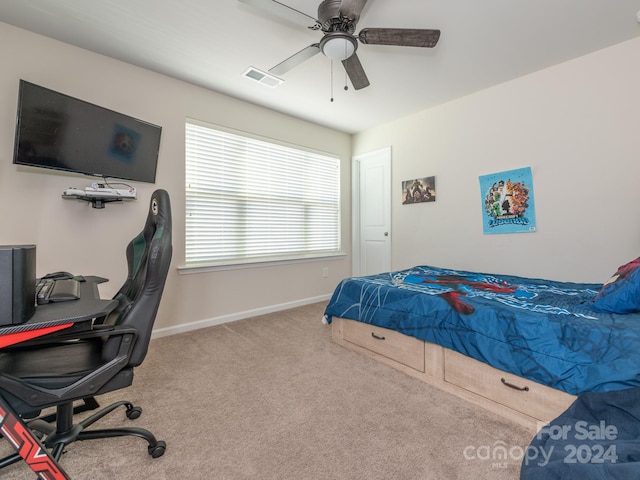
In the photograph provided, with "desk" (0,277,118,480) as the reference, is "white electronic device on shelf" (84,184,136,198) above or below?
above

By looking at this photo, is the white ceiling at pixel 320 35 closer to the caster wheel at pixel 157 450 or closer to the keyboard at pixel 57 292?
the keyboard at pixel 57 292

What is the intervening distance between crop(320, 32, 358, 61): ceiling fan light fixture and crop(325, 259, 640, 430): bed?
1.78 m

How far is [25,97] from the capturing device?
2051 millimetres

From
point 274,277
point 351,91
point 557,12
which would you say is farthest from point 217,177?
point 557,12

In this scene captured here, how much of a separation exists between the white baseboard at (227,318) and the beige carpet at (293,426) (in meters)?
0.57

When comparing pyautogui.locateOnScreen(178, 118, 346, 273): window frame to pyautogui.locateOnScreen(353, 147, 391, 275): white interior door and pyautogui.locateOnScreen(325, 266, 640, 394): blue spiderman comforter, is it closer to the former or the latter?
pyautogui.locateOnScreen(353, 147, 391, 275): white interior door

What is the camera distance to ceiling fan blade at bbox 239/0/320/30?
5.51 ft

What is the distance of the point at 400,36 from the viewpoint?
1.91 m

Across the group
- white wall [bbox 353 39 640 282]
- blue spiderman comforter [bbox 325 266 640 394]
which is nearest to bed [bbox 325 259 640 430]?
blue spiderman comforter [bbox 325 266 640 394]

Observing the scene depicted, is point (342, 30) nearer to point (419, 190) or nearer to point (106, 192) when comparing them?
point (106, 192)

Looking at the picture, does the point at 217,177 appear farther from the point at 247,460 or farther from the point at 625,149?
the point at 625,149

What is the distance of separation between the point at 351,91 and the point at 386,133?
120 cm

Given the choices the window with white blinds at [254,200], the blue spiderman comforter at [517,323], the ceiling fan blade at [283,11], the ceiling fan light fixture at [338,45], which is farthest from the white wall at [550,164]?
the ceiling fan blade at [283,11]

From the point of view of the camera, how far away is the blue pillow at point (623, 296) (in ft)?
5.07
